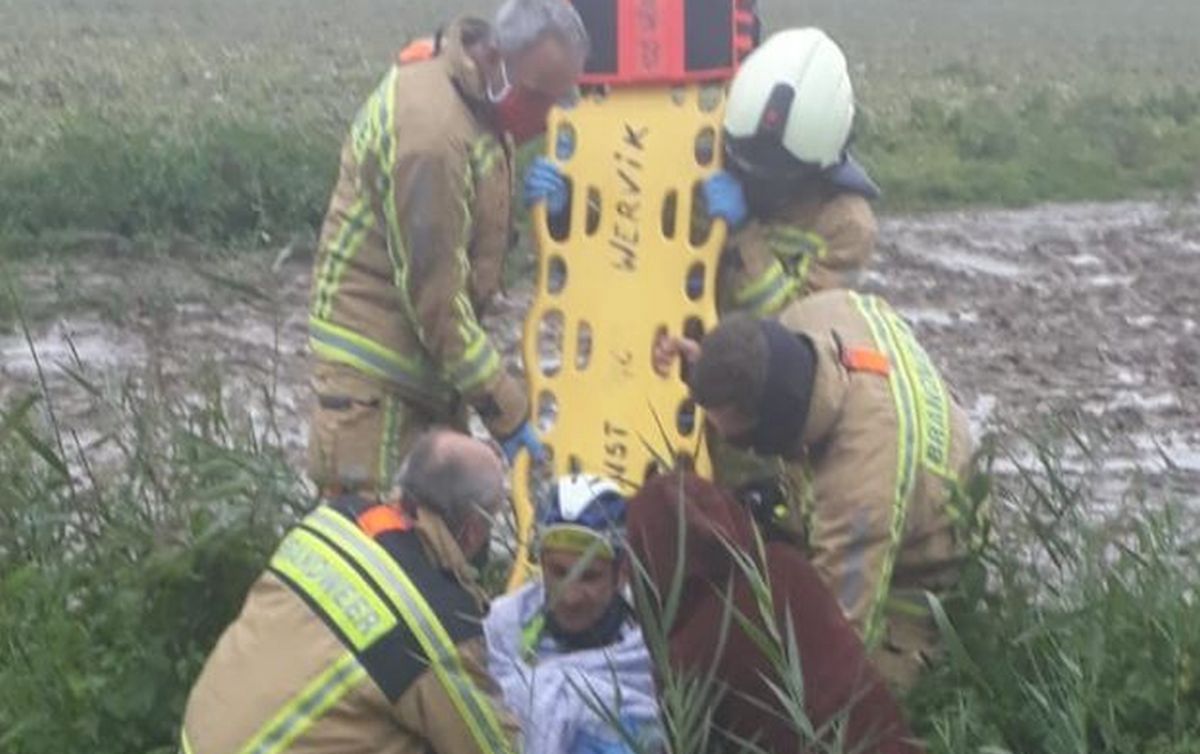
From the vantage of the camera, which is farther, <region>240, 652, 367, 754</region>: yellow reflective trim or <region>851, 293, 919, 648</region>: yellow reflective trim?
<region>851, 293, 919, 648</region>: yellow reflective trim

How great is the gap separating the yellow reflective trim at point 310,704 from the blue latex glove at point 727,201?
100 inches

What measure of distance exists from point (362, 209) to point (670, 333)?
0.95 meters

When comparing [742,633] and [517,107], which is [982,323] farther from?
[742,633]

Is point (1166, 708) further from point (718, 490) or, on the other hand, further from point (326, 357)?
point (326, 357)

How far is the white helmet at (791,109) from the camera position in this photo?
22.4 ft

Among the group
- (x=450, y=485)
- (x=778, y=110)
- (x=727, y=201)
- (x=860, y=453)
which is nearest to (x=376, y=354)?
(x=727, y=201)

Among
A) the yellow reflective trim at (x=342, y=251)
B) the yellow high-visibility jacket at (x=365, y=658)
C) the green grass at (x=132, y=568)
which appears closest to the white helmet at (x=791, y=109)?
the yellow reflective trim at (x=342, y=251)

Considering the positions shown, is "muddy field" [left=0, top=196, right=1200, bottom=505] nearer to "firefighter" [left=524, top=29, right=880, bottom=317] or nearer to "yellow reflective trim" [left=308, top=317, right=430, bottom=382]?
"yellow reflective trim" [left=308, top=317, right=430, bottom=382]

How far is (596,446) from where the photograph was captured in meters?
7.28

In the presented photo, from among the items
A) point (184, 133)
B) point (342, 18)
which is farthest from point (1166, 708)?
point (342, 18)

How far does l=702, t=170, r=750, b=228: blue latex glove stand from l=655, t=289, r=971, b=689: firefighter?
1223mm

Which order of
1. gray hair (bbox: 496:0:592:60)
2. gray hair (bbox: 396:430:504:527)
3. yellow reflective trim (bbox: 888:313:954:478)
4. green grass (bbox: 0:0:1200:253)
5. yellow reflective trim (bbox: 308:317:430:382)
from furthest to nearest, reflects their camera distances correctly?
1. green grass (bbox: 0:0:1200:253)
2. yellow reflective trim (bbox: 308:317:430:382)
3. gray hair (bbox: 496:0:592:60)
4. yellow reflective trim (bbox: 888:313:954:478)
5. gray hair (bbox: 396:430:504:527)

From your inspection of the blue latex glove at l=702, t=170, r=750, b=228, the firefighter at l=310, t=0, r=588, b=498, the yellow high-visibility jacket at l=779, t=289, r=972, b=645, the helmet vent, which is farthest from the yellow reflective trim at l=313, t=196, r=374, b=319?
the yellow high-visibility jacket at l=779, t=289, r=972, b=645

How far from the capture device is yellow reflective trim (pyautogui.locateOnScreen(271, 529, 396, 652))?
482cm
